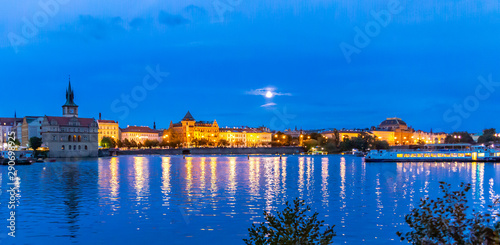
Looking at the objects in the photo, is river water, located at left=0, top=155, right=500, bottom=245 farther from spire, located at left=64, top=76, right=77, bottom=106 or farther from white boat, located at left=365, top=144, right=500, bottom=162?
spire, located at left=64, top=76, right=77, bottom=106

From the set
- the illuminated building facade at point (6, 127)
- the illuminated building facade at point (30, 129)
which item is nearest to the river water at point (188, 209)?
the illuminated building facade at point (30, 129)

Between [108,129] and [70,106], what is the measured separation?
49.4m

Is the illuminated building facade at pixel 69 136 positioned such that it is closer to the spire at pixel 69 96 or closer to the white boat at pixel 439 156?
the spire at pixel 69 96

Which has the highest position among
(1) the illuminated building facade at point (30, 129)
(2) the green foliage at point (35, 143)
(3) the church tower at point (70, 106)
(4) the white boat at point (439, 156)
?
(3) the church tower at point (70, 106)

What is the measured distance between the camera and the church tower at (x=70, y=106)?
445 feet

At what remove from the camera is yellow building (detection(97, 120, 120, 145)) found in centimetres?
18246

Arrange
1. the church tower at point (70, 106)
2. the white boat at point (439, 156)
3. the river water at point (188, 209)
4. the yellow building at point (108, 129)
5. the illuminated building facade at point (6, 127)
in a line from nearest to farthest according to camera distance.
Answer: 1. the river water at point (188, 209)
2. the white boat at point (439, 156)
3. the church tower at point (70, 106)
4. the illuminated building facade at point (6, 127)
5. the yellow building at point (108, 129)

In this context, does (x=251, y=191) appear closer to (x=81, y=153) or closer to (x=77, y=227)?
(x=77, y=227)

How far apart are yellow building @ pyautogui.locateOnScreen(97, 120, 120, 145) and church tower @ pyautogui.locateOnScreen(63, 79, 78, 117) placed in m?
44.8

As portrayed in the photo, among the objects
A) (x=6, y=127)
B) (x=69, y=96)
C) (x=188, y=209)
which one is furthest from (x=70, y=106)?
(x=188, y=209)

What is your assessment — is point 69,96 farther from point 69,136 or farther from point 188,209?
point 188,209

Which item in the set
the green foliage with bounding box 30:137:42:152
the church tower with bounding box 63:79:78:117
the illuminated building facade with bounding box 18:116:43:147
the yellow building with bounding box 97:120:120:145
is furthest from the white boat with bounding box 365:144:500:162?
the yellow building with bounding box 97:120:120:145

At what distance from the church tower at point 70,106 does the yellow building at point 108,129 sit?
4483 cm

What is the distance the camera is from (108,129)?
184750 mm
